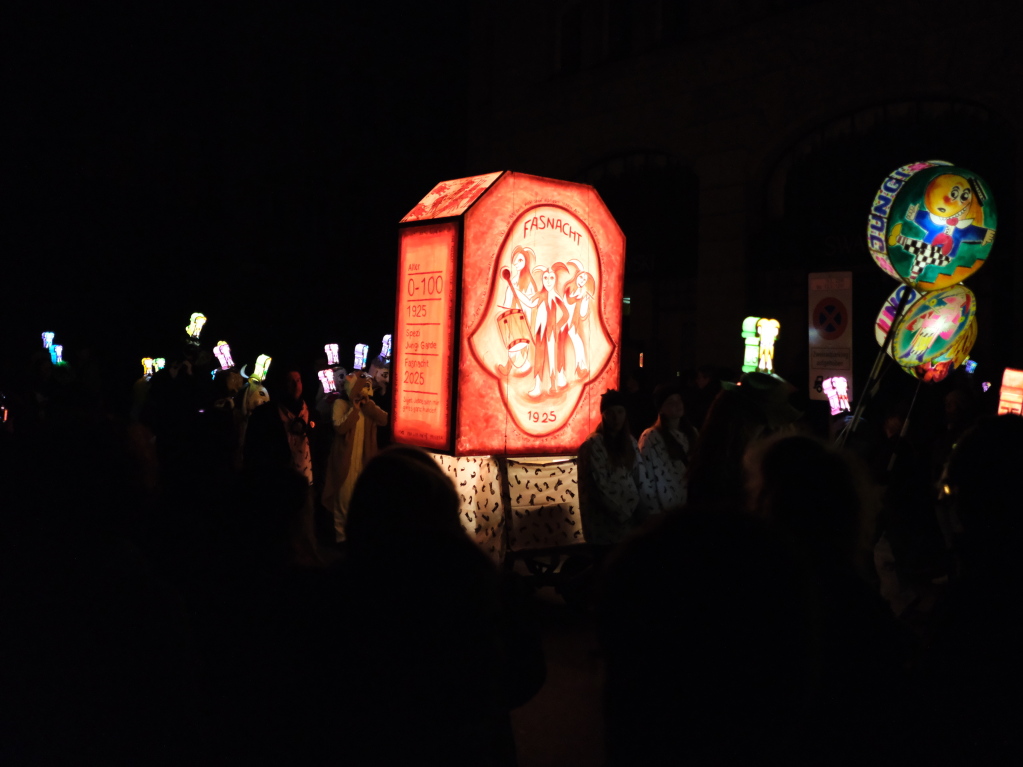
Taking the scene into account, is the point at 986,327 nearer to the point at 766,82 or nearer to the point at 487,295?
the point at 766,82

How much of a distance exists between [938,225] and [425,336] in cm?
386

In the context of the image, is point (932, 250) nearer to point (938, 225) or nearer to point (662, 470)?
point (938, 225)

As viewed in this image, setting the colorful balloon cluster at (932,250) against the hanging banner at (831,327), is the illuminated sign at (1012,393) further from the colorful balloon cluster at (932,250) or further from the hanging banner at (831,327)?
the hanging banner at (831,327)

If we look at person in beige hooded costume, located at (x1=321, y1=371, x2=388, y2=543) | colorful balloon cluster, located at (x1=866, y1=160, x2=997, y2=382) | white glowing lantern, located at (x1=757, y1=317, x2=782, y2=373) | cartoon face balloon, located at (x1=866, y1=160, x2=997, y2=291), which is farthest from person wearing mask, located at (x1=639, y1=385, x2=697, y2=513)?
person in beige hooded costume, located at (x1=321, y1=371, x2=388, y2=543)

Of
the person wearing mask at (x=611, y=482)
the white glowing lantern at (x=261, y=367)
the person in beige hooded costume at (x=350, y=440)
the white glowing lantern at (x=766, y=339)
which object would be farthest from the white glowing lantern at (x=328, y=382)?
the white glowing lantern at (x=766, y=339)

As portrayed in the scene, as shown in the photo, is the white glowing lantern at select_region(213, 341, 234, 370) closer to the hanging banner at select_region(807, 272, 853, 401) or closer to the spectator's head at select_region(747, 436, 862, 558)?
the hanging banner at select_region(807, 272, 853, 401)

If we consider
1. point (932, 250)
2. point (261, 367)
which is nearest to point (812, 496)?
point (932, 250)

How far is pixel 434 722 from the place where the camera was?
2.07 meters

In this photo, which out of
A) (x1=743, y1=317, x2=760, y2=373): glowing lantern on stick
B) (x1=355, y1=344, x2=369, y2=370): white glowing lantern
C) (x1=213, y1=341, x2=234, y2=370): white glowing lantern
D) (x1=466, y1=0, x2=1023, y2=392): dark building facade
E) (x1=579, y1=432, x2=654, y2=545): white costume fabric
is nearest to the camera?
(x1=579, y1=432, x2=654, y2=545): white costume fabric

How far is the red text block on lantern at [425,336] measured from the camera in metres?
6.41

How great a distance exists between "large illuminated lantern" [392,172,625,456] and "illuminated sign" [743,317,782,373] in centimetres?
108

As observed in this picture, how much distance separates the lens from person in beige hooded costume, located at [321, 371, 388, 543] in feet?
28.7

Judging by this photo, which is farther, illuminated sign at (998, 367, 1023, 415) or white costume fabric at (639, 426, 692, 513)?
illuminated sign at (998, 367, 1023, 415)

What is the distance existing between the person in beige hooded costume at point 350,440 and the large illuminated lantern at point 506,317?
1757mm
